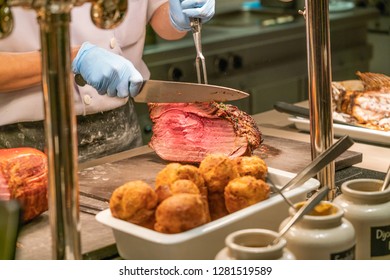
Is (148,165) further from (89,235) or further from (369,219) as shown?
(369,219)

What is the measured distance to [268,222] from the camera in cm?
140

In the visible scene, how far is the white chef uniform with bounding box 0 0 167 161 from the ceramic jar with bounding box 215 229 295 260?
1371 mm

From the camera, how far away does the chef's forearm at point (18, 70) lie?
2.35m

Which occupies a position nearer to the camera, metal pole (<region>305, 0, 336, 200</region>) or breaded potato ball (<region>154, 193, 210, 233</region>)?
breaded potato ball (<region>154, 193, 210, 233</region>)

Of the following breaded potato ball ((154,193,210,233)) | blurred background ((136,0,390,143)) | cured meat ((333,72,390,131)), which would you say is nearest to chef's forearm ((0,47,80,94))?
cured meat ((333,72,390,131))

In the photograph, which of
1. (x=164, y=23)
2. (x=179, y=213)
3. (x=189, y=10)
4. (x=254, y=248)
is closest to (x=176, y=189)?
(x=179, y=213)

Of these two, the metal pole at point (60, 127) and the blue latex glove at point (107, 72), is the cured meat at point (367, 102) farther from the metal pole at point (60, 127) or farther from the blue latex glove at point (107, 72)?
the metal pole at point (60, 127)

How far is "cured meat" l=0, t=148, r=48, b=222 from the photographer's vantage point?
Result: 1565mm

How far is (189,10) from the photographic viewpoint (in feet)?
7.85

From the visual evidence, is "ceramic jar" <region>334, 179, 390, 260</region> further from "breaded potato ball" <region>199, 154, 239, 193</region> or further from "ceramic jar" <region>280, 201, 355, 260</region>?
"breaded potato ball" <region>199, 154, 239, 193</region>

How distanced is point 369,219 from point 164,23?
1745 millimetres

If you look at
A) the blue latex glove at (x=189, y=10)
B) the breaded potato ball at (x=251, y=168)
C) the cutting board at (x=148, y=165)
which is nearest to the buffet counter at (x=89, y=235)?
the cutting board at (x=148, y=165)
